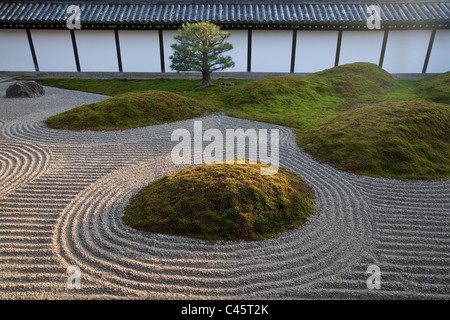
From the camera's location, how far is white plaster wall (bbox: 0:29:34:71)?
675 inches

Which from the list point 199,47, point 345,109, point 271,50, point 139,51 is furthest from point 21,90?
point 345,109

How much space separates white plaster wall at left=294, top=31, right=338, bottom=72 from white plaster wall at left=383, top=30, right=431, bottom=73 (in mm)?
3079

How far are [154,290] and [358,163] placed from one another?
221 inches

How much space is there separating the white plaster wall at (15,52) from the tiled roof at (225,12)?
1.99 ft

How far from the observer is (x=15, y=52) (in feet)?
57.5

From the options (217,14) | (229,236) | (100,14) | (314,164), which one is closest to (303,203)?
(229,236)

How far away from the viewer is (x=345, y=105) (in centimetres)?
1287

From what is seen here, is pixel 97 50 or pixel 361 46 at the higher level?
pixel 361 46

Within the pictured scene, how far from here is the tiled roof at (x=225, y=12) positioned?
16141 mm

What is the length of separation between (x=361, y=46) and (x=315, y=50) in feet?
8.37

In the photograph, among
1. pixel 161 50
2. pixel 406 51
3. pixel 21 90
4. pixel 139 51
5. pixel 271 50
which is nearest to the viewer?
pixel 21 90

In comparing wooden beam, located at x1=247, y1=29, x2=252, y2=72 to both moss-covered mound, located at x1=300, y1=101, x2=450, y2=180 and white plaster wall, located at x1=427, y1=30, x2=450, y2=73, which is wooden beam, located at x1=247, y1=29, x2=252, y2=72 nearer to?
moss-covered mound, located at x1=300, y1=101, x2=450, y2=180

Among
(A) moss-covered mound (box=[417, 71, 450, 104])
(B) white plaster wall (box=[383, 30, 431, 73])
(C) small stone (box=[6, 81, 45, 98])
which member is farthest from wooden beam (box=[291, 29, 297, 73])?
(C) small stone (box=[6, 81, 45, 98])

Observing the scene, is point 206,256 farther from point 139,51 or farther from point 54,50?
point 54,50
